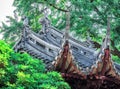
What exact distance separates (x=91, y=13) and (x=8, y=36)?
522 cm

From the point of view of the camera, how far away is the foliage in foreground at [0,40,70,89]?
7.37 m

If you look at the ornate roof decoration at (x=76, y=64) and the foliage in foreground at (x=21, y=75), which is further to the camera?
the ornate roof decoration at (x=76, y=64)

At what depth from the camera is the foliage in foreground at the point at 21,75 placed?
24.2 feet

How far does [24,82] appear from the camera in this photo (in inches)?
290

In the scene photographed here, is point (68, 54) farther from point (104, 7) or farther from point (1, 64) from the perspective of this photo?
point (104, 7)

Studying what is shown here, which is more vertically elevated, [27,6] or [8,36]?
[27,6]

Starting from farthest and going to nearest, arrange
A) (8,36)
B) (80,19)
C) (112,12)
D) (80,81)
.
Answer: (8,36) < (80,19) < (112,12) < (80,81)

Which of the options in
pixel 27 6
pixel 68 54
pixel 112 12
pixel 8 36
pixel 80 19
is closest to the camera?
pixel 68 54

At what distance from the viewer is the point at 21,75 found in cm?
733

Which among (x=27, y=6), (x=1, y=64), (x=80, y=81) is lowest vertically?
(x=80, y=81)

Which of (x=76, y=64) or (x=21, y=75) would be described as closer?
(x=21, y=75)

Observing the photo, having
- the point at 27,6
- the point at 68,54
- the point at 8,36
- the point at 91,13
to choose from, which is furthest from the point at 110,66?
the point at 8,36

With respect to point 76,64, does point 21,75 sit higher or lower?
higher

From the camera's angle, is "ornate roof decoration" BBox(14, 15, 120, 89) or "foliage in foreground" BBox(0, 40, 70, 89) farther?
"ornate roof decoration" BBox(14, 15, 120, 89)
